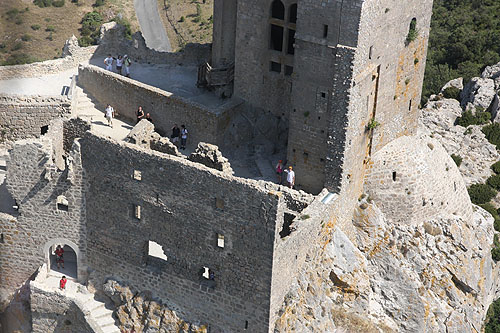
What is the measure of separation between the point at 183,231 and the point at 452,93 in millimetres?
33371

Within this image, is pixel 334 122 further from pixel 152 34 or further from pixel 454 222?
pixel 152 34

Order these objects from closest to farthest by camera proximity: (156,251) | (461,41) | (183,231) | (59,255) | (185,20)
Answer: (183,231) < (156,251) < (59,255) < (461,41) < (185,20)

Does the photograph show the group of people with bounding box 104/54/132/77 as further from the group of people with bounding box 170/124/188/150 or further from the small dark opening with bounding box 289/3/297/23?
the small dark opening with bounding box 289/3/297/23

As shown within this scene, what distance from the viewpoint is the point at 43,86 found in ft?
136

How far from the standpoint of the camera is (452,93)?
60.1 metres

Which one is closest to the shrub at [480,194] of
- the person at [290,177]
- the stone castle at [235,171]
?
the stone castle at [235,171]

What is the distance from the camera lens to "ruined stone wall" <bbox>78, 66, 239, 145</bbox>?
38312mm

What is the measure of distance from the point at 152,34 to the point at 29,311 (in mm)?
56782

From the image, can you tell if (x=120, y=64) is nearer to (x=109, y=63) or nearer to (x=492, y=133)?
(x=109, y=63)

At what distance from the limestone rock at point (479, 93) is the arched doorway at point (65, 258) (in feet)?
101

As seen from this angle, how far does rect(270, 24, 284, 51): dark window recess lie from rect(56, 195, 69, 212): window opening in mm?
10924

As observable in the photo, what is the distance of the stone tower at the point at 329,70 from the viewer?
34.0 metres

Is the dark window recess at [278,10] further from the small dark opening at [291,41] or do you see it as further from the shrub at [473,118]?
the shrub at [473,118]

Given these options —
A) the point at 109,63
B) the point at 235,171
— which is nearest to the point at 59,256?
the point at 235,171
